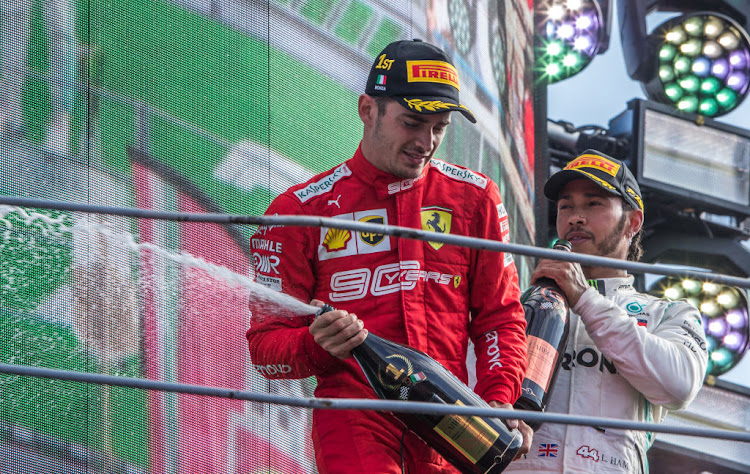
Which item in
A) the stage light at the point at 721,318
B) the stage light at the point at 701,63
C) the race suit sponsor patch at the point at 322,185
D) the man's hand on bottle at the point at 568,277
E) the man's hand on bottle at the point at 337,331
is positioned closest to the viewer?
the man's hand on bottle at the point at 337,331

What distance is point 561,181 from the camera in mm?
3639

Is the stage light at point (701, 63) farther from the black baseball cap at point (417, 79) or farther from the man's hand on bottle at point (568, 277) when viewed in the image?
the black baseball cap at point (417, 79)

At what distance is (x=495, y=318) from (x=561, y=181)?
3.10 feet

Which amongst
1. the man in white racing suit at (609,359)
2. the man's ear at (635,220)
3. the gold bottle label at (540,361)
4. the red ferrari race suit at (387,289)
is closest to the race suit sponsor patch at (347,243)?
the red ferrari race suit at (387,289)

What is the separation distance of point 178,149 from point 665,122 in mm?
4996

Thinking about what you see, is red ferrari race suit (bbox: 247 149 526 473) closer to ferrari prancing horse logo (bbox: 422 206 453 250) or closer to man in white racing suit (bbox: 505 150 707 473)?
ferrari prancing horse logo (bbox: 422 206 453 250)

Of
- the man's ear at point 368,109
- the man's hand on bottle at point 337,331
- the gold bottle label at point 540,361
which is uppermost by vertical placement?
the man's ear at point 368,109

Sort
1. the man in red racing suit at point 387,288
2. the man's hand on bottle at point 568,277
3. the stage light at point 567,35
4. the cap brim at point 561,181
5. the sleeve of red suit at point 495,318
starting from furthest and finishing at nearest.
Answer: the stage light at point 567,35 < the cap brim at point 561,181 < the man's hand on bottle at point 568,277 < the sleeve of red suit at point 495,318 < the man in red racing suit at point 387,288

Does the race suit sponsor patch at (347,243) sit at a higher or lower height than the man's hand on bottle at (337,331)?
higher

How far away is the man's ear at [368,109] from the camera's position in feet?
9.71

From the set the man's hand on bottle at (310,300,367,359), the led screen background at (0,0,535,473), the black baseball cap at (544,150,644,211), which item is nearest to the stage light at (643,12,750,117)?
the led screen background at (0,0,535,473)

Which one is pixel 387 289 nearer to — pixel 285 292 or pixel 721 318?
pixel 285 292

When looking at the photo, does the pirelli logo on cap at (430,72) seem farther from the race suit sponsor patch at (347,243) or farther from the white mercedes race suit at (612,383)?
the white mercedes race suit at (612,383)

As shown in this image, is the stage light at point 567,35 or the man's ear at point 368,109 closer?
the man's ear at point 368,109
